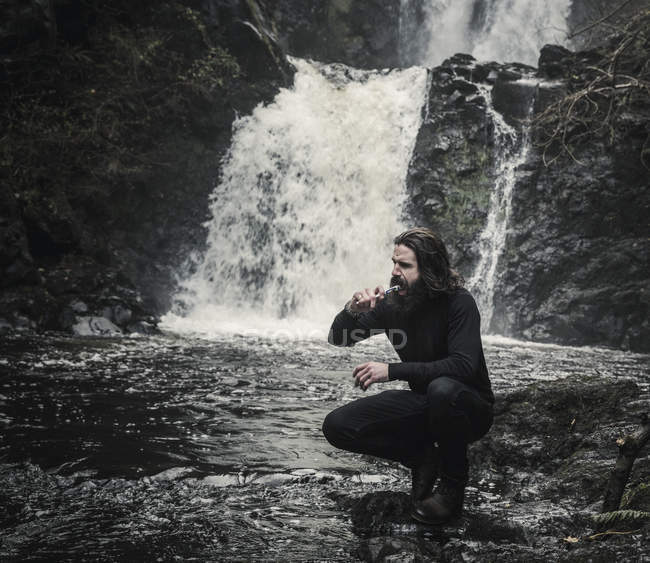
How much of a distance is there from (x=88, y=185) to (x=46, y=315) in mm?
4775

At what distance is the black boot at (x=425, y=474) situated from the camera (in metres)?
3.21

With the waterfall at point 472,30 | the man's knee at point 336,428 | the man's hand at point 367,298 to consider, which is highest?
the waterfall at point 472,30

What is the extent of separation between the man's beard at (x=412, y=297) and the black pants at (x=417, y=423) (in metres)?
0.44

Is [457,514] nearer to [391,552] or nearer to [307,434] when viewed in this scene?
[391,552]

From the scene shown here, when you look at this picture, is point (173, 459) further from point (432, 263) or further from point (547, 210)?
point (547, 210)

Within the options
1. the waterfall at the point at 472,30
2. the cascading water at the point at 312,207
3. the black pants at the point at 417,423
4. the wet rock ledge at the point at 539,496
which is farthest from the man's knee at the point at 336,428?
the waterfall at the point at 472,30

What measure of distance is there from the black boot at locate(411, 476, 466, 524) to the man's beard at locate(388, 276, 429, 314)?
0.93m

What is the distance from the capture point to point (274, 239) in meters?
16.6

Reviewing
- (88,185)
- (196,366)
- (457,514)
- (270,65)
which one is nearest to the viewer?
(457,514)

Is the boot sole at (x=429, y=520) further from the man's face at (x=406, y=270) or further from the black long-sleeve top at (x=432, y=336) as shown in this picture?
the man's face at (x=406, y=270)

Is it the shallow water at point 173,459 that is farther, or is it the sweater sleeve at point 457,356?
the sweater sleeve at point 457,356

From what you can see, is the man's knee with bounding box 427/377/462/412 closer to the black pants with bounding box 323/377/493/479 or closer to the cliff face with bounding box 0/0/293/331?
the black pants with bounding box 323/377/493/479

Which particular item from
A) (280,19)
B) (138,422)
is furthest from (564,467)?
(280,19)

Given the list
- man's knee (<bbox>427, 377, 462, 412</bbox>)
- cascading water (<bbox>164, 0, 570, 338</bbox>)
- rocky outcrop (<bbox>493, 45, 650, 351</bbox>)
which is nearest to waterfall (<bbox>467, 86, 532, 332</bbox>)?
cascading water (<bbox>164, 0, 570, 338</bbox>)
